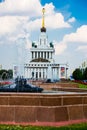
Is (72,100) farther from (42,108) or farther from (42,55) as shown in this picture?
(42,55)

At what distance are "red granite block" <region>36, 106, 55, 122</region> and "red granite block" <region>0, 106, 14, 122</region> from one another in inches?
27.6

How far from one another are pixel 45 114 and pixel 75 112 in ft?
3.28

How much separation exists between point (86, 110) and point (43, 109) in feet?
4.89

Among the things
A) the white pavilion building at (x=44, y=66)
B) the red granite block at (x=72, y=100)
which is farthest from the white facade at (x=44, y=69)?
the red granite block at (x=72, y=100)

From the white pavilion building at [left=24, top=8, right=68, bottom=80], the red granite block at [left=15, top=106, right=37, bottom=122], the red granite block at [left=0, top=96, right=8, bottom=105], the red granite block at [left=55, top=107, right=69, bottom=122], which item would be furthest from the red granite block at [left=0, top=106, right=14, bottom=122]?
the white pavilion building at [left=24, top=8, right=68, bottom=80]

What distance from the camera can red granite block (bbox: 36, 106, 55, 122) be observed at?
1121 centimetres

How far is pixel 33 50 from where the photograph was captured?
5586 inches

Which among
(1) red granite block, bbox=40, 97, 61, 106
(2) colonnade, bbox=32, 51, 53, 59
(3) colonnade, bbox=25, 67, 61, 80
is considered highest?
(2) colonnade, bbox=32, 51, 53, 59

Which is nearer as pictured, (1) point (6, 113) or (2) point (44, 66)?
(1) point (6, 113)

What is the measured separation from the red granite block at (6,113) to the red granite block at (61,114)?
1.20 meters

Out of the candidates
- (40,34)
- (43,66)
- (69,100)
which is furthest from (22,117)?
(40,34)

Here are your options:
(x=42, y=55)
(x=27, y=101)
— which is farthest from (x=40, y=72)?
(x=27, y=101)

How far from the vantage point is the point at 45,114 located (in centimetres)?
1121

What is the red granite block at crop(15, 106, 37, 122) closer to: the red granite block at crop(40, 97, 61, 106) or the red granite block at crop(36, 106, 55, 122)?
the red granite block at crop(36, 106, 55, 122)
